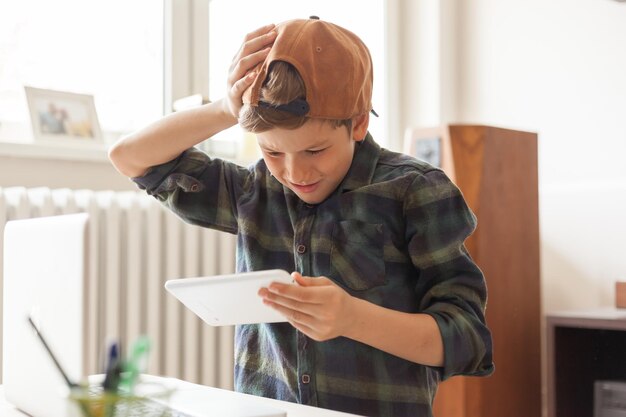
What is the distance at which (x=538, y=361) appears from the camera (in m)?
2.67

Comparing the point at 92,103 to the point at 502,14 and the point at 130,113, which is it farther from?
the point at 502,14

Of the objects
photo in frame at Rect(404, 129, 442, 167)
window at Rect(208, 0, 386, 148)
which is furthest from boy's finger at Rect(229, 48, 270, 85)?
window at Rect(208, 0, 386, 148)

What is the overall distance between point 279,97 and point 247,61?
87mm

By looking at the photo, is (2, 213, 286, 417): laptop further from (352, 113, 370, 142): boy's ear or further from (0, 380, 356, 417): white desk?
(352, 113, 370, 142): boy's ear

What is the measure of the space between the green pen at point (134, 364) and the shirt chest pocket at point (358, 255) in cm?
66

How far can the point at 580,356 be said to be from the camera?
2.51 m

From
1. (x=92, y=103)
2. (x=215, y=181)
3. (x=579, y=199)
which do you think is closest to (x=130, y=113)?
(x=92, y=103)

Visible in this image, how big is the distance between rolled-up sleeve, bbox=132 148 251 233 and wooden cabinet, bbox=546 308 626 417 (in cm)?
140

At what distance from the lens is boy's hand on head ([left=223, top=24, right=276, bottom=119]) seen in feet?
3.35

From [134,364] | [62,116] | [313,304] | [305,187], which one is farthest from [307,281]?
[62,116]

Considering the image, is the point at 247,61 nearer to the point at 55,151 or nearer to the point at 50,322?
the point at 50,322

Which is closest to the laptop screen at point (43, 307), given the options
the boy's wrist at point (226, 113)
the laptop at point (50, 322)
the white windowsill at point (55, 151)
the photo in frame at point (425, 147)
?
the laptop at point (50, 322)

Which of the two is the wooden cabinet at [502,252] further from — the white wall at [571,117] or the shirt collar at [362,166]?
the shirt collar at [362,166]

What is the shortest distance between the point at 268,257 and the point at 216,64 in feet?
5.57
